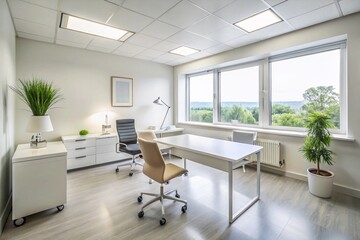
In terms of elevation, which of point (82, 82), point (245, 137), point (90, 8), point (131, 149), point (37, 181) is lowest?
point (37, 181)

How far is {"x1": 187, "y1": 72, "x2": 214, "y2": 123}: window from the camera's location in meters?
5.34

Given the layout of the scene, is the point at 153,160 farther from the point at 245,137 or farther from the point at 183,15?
the point at 245,137

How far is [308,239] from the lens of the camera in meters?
1.85

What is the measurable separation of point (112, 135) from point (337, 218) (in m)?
4.07

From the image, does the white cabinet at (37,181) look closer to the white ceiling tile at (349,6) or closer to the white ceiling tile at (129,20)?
the white ceiling tile at (129,20)

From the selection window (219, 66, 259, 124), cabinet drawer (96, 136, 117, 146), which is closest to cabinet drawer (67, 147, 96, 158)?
cabinet drawer (96, 136, 117, 146)

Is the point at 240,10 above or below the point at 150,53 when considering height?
below

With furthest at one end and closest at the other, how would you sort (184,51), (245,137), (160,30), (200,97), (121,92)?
(200,97)
(121,92)
(184,51)
(245,137)
(160,30)

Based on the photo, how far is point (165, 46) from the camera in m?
4.01

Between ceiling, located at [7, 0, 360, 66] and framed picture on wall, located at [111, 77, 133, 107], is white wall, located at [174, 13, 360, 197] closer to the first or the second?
ceiling, located at [7, 0, 360, 66]

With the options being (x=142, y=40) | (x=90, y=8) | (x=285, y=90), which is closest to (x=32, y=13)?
(x=90, y=8)

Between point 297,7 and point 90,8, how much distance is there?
2787mm

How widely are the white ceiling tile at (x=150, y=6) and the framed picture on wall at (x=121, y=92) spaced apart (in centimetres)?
241

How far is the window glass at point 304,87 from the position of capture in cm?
311
